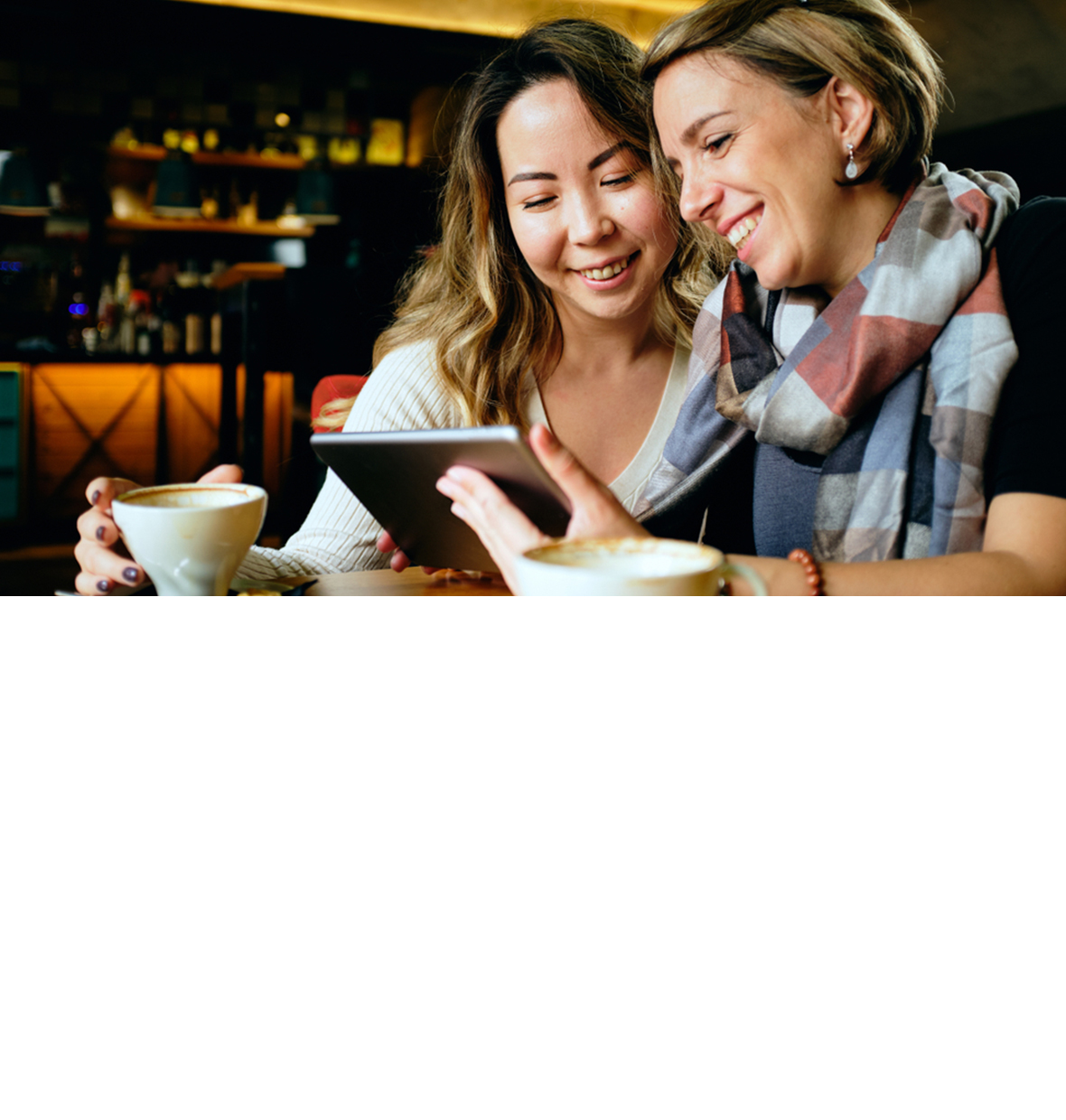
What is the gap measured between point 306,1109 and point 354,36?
294cm

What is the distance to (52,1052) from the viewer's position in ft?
1.60

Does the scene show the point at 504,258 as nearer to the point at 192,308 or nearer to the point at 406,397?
the point at 406,397

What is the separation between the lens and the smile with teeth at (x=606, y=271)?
84 centimetres

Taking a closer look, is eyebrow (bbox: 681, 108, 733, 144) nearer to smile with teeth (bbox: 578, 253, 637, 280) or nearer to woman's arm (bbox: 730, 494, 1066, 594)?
smile with teeth (bbox: 578, 253, 637, 280)

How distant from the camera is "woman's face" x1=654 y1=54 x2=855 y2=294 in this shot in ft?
2.15

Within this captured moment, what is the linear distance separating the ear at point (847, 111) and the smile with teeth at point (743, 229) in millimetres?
77

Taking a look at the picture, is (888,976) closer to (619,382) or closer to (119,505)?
(119,505)

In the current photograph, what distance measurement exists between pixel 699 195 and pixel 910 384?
202 mm

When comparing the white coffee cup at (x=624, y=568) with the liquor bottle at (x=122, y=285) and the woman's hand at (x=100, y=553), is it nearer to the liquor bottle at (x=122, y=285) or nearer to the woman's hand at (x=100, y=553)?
the woman's hand at (x=100, y=553)

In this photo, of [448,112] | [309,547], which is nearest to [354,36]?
[448,112]

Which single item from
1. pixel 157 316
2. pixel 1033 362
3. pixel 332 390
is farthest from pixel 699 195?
pixel 157 316

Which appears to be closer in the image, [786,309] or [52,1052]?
[52,1052]

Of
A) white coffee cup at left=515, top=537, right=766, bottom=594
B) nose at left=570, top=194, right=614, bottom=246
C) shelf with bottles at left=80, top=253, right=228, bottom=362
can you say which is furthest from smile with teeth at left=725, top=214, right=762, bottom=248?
shelf with bottles at left=80, top=253, right=228, bottom=362

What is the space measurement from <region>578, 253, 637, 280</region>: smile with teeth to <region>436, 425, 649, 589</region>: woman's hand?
0.44 meters
